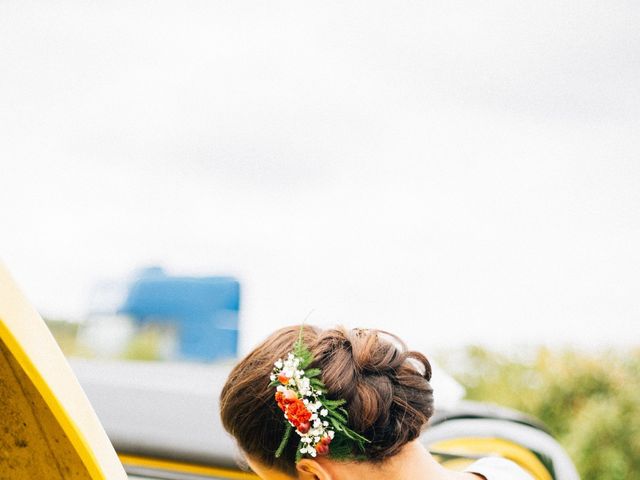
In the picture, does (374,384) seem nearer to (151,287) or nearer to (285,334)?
(285,334)

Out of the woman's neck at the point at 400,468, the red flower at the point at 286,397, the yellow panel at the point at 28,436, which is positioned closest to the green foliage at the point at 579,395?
the woman's neck at the point at 400,468

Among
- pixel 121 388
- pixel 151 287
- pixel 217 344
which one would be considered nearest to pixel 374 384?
pixel 121 388

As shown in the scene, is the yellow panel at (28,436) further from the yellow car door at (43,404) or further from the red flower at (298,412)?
the red flower at (298,412)

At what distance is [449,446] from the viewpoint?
→ 223 cm

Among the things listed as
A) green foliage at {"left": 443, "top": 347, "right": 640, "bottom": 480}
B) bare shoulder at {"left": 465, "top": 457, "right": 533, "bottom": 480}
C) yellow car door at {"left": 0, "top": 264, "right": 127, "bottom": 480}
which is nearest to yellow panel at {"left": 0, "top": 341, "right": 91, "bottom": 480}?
yellow car door at {"left": 0, "top": 264, "right": 127, "bottom": 480}

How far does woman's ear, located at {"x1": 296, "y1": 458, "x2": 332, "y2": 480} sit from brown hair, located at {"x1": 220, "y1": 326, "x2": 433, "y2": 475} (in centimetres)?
4

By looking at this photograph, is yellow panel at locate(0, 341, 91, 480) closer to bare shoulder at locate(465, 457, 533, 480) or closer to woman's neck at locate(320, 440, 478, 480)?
woman's neck at locate(320, 440, 478, 480)

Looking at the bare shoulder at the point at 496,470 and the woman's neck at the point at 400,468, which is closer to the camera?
the woman's neck at the point at 400,468

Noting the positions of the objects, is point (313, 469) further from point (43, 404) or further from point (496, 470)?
point (43, 404)

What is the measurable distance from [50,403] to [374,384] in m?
0.74

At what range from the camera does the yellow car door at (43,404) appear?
1.01m

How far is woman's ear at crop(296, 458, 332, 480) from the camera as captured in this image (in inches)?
59.1

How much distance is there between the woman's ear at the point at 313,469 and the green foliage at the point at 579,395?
12.9 feet

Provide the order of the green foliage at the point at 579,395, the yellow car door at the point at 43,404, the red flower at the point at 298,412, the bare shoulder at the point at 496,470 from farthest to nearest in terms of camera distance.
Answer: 1. the green foliage at the point at 579,395
2. the bare shoulder at the point at 496,470
3. the red flower at the point at 298,412
4. the yellow car door at the point at 43,404
